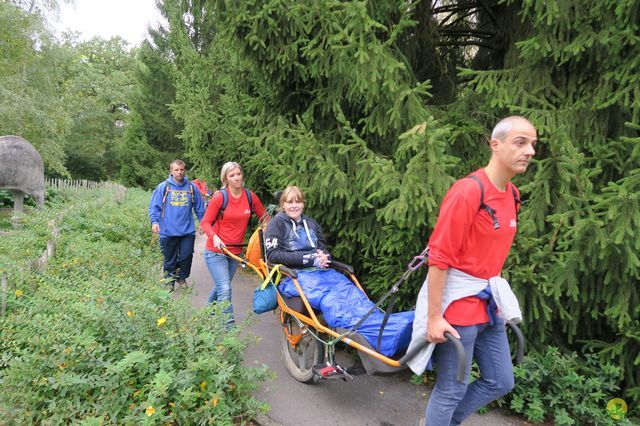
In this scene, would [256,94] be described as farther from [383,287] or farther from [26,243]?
[26,243]

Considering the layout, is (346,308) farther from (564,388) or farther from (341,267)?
(564,388)

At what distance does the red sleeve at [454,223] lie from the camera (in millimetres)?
2240

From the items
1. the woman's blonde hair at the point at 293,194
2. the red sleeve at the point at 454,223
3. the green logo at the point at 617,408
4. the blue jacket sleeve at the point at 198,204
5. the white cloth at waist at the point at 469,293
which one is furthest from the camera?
the blue jacket sleeve at the point at 198,204

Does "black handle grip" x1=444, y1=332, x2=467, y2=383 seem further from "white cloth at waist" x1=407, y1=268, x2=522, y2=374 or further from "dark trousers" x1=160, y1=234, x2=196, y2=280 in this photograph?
"dark trousers" x1=160, y1=234, x2=196, y2=280

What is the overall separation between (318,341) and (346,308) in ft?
1.83

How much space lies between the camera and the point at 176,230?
6070mm

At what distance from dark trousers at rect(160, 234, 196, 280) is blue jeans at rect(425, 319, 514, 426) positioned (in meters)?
4.59

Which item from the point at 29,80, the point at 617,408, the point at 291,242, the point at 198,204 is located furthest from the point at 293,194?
the point at 29,80

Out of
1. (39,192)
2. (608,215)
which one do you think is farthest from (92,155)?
(608,215)

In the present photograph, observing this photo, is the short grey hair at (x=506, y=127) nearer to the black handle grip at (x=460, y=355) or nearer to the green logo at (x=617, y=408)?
the black handle grip at (x=460, y=355)

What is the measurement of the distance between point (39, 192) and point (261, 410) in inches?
534

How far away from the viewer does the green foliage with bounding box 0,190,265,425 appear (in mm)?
2852

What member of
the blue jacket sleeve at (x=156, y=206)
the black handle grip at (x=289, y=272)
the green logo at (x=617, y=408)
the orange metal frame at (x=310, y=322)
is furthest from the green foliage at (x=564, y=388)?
the blue jacket sleeve at (x=156, y=206)

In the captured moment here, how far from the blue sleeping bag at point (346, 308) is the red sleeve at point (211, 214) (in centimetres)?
141
